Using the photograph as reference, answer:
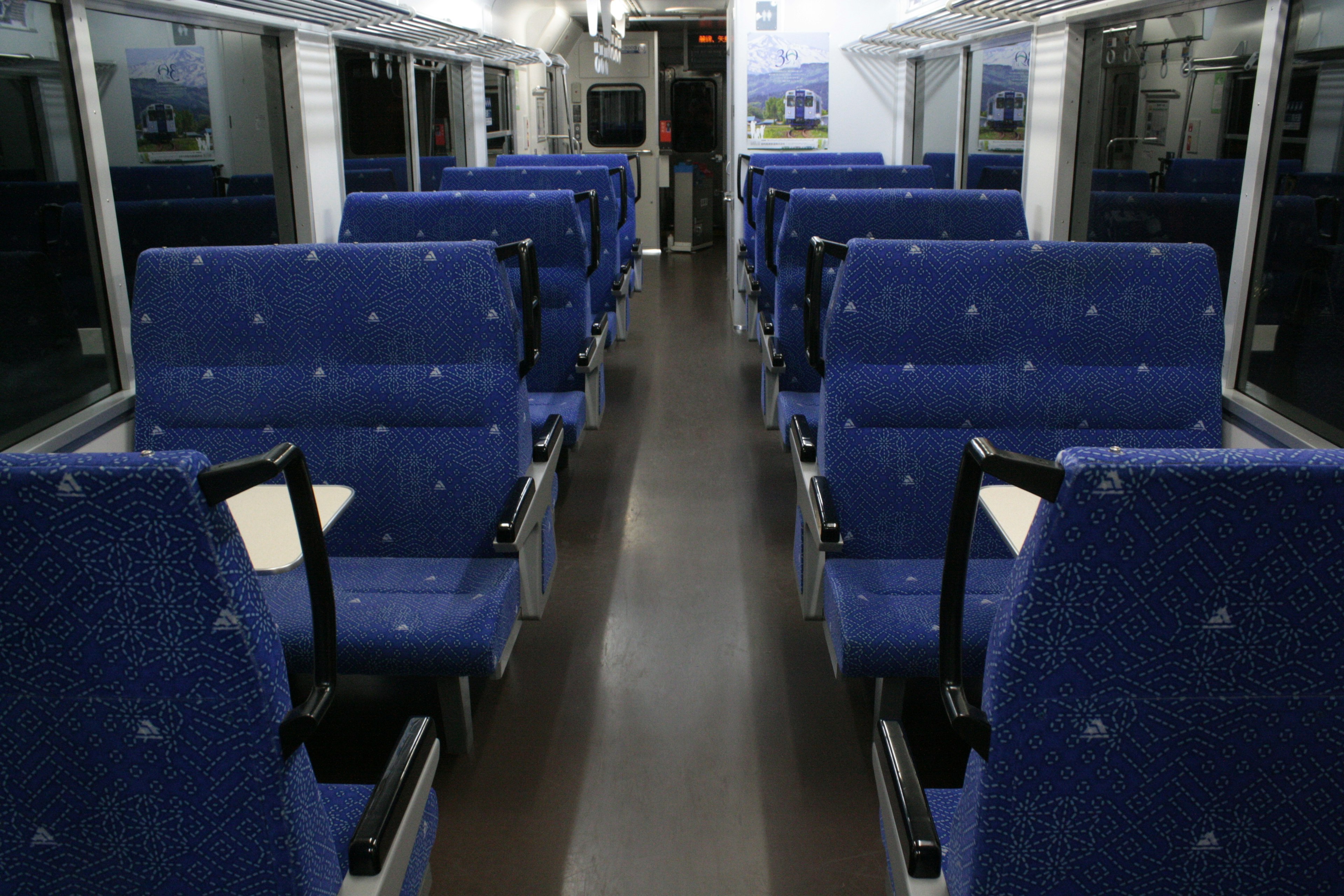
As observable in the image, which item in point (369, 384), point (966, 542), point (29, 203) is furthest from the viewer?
point (29, 203)

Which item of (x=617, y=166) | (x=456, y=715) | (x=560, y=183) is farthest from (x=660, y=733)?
(x=617, y=166)

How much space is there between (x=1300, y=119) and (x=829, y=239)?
1.36 meters

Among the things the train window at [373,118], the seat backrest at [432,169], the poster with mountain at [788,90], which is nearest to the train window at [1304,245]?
the train window at [373,118]

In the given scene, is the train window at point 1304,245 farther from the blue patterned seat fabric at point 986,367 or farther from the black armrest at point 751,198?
the black armrest at point 751,198

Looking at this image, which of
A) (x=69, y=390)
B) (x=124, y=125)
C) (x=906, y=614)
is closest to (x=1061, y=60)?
(x=906, y=614)

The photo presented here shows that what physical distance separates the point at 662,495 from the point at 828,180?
161 centimetres

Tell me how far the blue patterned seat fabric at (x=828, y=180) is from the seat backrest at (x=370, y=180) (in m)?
1.72

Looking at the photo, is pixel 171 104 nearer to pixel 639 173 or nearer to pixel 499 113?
pixel 499 113

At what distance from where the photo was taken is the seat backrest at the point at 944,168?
5984 millimetres

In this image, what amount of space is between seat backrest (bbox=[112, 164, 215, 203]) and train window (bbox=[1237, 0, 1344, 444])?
317 centimetres

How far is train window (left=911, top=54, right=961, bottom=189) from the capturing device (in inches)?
238

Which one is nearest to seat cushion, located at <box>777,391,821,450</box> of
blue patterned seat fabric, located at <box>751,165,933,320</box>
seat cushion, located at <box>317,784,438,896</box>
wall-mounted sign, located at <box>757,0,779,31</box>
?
blue patterned seat fabric, located at <box>751,165,933,320</box>

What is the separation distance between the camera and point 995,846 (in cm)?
104

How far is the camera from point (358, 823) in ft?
4.43
